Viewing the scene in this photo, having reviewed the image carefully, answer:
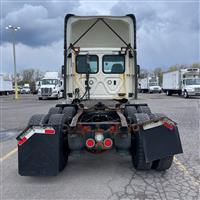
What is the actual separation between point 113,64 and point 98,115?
177cm

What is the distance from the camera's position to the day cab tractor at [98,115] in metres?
5.03

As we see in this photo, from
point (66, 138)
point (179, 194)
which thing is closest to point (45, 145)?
point (66, 138)

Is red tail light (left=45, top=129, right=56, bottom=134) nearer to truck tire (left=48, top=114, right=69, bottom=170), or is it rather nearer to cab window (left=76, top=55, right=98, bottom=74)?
truck tire (left=48, top=114, right=69, bottom=170)

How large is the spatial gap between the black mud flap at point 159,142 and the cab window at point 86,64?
120 inches

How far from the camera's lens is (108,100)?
7.78 m

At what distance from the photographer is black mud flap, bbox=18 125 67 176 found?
500 cm

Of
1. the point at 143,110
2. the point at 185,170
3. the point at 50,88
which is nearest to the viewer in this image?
the point at 185,170

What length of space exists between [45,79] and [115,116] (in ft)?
96.0

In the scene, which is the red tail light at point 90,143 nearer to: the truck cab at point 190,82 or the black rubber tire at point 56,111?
the black rubber tire at point 56,111

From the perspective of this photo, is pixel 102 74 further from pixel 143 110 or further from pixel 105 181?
pixel 105 181

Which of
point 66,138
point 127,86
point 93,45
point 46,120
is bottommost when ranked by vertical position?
point 66,138

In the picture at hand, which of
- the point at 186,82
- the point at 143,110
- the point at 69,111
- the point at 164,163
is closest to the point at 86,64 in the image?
the point at 69,111

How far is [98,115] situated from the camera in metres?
6.53

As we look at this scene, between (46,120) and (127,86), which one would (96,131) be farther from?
(127,86)
